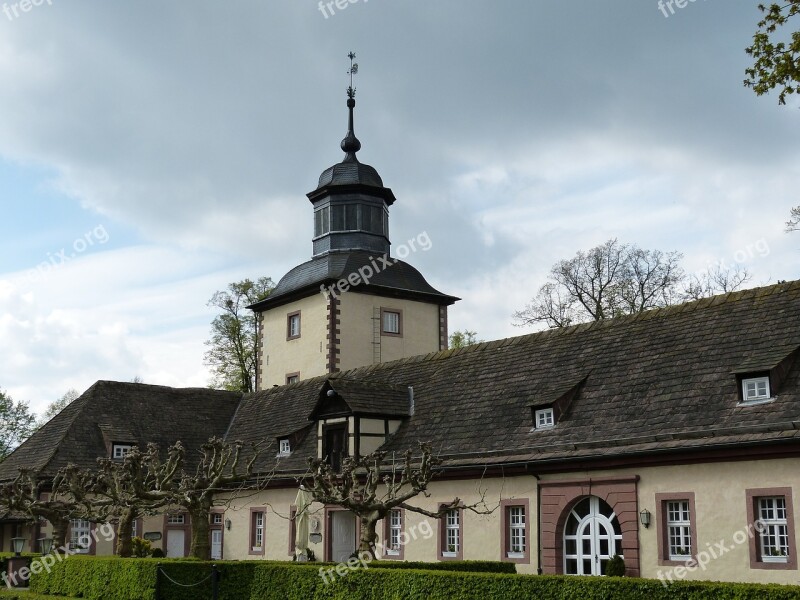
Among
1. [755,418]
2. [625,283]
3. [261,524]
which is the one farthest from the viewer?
[625,283]

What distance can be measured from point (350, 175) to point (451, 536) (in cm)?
1982

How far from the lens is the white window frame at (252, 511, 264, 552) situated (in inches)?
1177

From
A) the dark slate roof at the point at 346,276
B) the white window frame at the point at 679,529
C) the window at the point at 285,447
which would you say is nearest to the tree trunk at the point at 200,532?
the window at the point at 285,447

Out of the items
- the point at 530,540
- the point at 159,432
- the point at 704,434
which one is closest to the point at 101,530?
the point at 159,432

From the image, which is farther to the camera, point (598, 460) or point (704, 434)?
point (598, 460)

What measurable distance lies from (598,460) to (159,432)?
1902cm

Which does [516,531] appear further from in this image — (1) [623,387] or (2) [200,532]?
(2) [200,532]

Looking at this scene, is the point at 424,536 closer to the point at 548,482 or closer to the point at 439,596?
the point at 548,482

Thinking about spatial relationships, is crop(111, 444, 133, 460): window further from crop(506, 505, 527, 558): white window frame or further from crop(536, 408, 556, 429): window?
crop(536, 408, 556, 429): window

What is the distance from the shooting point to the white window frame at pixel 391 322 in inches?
1519

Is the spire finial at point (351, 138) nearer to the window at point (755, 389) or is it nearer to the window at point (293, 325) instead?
the window at point (293, 325)

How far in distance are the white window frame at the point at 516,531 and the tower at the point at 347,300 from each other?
50.2 ft

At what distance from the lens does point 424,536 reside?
24.1 meters

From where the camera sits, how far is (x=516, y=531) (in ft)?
72.7
